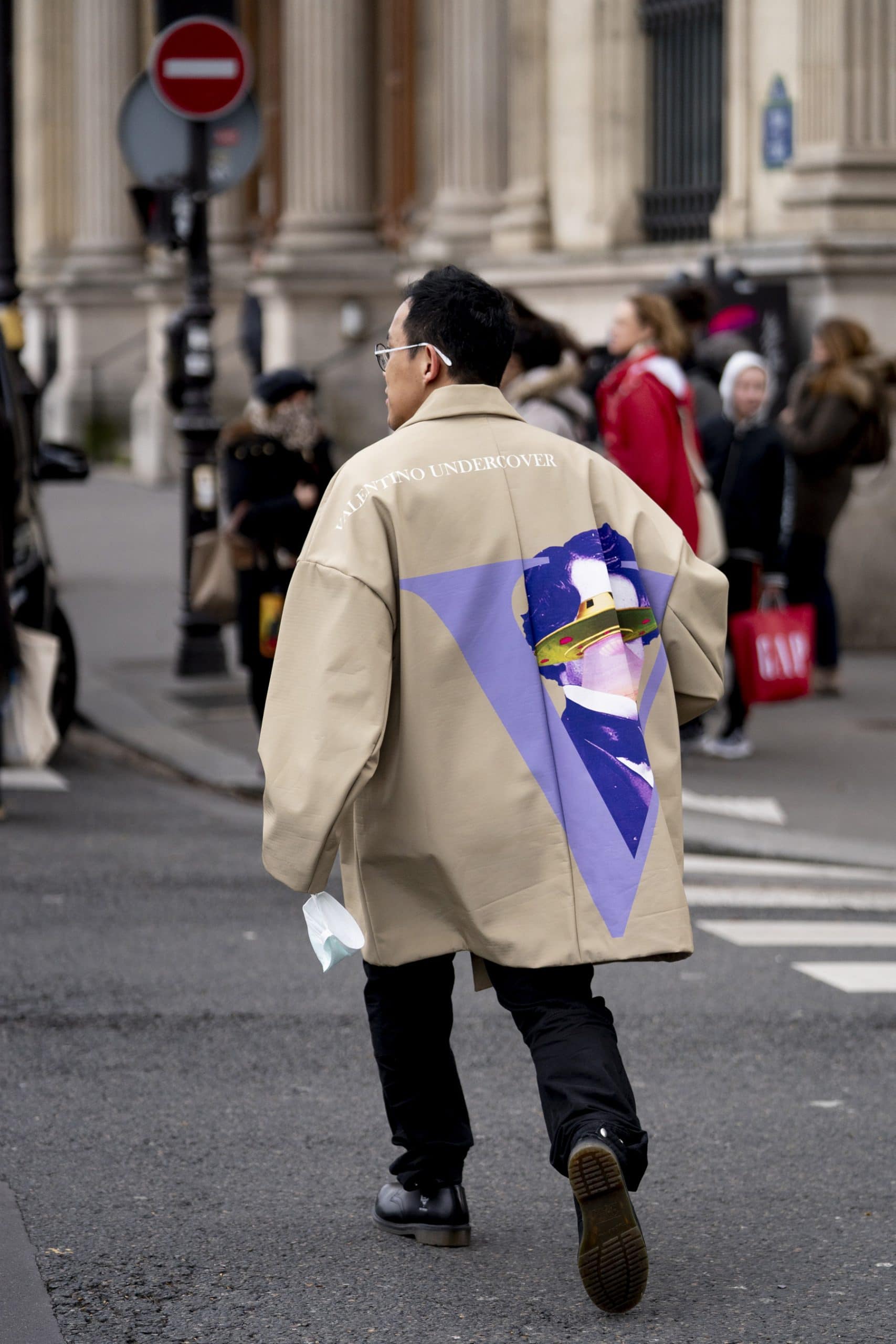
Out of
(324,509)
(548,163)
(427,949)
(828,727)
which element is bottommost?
(828,727)

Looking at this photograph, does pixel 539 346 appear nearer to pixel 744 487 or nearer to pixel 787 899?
pixel 744 487

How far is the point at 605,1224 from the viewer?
3.64 m

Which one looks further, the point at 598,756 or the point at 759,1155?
the point at 759,1155

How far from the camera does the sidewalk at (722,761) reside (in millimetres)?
8719

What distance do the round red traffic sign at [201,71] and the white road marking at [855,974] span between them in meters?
6.81

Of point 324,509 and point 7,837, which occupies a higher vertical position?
point 324,509

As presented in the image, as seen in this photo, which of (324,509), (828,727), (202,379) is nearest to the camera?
(324,509)

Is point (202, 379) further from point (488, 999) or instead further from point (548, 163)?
point (488, 999)

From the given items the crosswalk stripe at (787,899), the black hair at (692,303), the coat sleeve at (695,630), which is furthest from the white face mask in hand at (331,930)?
the black hair at (692,303)

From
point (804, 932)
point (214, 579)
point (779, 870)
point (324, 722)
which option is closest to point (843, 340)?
point (214, 579)

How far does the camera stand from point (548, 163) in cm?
1694

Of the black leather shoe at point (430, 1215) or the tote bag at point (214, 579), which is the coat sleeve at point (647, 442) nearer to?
the tote bag at point (214, 579)

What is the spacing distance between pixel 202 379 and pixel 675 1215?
846 cm

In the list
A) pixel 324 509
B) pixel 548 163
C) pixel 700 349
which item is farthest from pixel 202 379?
pixel 324 509
